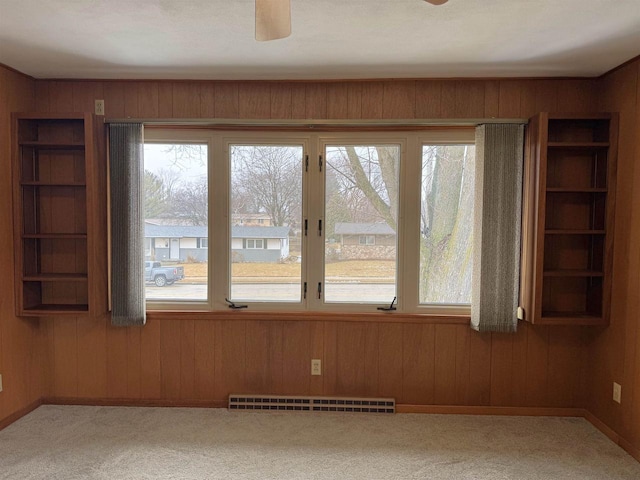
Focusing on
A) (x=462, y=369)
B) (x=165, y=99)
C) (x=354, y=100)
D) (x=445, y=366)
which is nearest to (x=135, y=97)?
(x=165, y=99)

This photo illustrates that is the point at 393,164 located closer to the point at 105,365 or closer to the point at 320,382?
the point at 320,382

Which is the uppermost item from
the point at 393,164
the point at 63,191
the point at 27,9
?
the point at 27,9

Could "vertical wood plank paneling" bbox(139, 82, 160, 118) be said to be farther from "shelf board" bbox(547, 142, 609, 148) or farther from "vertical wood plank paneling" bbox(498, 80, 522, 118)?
"shelf board" bbox(547, 142, 609, 148)

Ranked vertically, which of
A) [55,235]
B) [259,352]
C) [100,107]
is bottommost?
[259,352]

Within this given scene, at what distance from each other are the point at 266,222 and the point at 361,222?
700 millimetres

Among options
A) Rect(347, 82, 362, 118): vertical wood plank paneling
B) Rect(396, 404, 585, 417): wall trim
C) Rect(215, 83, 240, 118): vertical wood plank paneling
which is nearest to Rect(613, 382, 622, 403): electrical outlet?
Rect(396, 404, 585, 417): wall trim

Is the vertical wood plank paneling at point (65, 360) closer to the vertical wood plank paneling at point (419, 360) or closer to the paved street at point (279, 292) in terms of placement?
the paved street at point (279, 292)

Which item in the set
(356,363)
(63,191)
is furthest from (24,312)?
(356,363)

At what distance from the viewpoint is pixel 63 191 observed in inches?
115

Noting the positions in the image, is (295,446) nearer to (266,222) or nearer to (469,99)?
(266,222)

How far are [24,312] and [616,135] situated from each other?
161 inches

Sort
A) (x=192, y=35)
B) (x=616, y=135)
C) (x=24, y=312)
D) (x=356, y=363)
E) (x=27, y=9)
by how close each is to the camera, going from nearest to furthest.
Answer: (x=27, y=9) < (x=192, y=35) < (x=616, y=135) < (x=24, y=312) < (x=356, y=363)

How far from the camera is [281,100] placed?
288 centimetres

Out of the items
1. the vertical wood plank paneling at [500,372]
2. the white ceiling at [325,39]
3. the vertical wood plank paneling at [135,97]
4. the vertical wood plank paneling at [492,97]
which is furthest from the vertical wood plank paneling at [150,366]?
the vertical wood plank paneling at [492,97]
